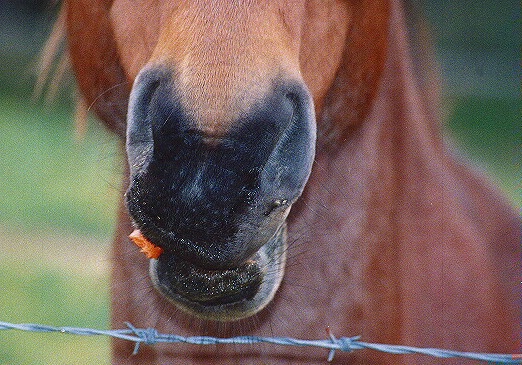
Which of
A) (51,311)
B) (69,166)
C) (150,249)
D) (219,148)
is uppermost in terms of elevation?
(219,148)

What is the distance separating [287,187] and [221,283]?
7.2 inches

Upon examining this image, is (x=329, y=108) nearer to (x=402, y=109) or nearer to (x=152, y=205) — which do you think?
(x=402, y=109)

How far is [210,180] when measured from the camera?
0.89m

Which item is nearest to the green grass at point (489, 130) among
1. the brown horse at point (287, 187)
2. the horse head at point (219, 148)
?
the brown horse at point (287, 187)

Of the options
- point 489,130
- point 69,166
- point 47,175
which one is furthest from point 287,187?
point 489,130

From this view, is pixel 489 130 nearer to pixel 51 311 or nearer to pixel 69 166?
pixel 69 166

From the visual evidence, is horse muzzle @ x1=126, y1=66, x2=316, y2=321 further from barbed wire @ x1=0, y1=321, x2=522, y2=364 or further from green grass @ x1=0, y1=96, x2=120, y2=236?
green grass @ x1=0, y1=96, x2=120, y2=236

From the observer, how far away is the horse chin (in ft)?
3.31

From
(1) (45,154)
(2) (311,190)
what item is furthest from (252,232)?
(1) (45,154)

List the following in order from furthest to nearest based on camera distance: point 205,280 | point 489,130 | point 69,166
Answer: point 489,130 < point 69,166 < point 205,280

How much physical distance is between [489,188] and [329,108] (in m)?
0.90

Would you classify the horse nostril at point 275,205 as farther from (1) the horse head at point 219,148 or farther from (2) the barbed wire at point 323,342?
(2) the barbed wire at point 323,342

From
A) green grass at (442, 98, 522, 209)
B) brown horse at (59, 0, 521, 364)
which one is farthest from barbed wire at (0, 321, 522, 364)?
green grass at (442, 98, 522, 209)

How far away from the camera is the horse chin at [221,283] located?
1.01 meters
